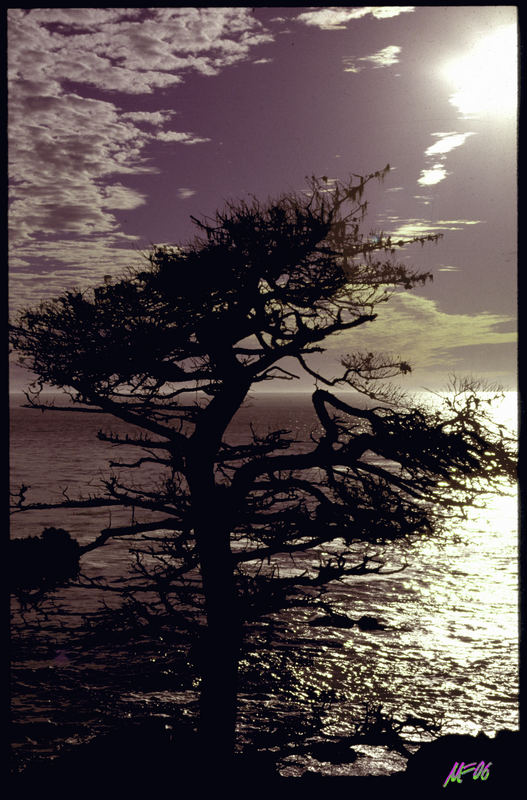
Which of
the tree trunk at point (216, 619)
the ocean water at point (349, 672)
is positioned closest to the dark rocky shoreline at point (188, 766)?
A: the tree trunk at point (216, 619)

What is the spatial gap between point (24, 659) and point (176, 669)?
7.11m

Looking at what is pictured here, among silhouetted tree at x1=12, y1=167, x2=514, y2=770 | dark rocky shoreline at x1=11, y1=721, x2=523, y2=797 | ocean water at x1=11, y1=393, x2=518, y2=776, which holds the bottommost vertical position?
ocean water at x1=11, y1=393, x2=518, y2=776

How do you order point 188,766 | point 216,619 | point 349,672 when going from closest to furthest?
point 188,766 < point 216,619 < point 349,672

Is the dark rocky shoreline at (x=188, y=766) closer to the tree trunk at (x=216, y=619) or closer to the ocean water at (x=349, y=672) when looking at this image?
the tree trunk at (x=216, y=619)

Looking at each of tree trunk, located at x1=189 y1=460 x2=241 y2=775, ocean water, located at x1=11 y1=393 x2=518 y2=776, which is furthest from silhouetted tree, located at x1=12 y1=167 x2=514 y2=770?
ocean water, located at x1=11 y1=393 x2=518 y2=776

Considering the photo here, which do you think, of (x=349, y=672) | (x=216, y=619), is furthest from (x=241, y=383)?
(x=349, y=672)

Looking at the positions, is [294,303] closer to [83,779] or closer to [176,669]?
[83,779]

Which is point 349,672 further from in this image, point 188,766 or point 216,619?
point 188,766

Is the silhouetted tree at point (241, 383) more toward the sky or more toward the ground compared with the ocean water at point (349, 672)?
more toward the sky

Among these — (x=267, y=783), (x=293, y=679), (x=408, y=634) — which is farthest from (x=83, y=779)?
(x=408, y=634)

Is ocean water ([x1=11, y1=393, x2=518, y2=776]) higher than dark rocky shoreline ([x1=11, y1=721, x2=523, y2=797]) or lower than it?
lower

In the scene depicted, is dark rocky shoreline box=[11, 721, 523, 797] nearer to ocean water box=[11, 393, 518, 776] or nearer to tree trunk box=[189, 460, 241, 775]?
tree trunk box=[189, 460, 241, 775]

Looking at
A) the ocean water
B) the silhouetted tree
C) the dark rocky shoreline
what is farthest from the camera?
the ocean water

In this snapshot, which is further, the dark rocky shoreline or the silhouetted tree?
the silhouetted tree
